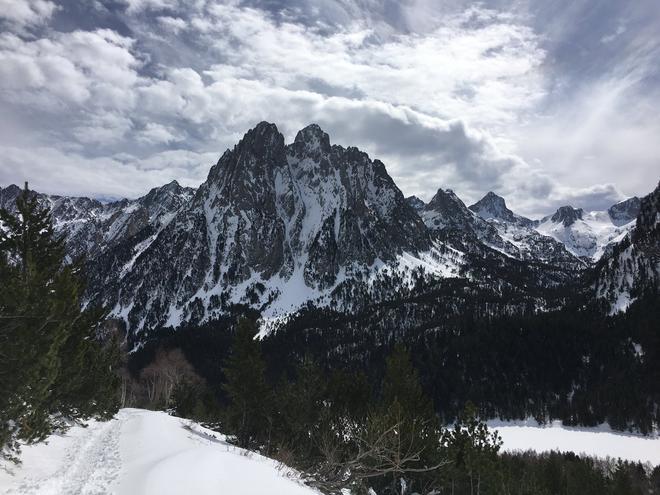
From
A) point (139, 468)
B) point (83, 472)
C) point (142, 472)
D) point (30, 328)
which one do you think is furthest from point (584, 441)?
point (30, 328)

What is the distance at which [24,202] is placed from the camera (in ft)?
74.5

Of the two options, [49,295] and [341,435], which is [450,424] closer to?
[341,435]

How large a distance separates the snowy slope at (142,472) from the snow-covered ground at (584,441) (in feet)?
461

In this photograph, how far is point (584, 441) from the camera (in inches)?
5827

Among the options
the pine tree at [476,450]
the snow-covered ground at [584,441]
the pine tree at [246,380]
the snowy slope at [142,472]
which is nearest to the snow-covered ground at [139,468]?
Answer: the snowy slope at [142,472]

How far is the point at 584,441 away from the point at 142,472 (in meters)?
174

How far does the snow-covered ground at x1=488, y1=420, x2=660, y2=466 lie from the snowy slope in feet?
461

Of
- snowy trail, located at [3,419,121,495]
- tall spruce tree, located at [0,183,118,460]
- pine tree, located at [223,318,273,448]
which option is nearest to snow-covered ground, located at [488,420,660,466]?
pine tree, located at [223,318,273,448]

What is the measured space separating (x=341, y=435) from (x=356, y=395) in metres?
9.11

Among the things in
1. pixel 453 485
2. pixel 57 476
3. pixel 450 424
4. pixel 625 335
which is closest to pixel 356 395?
pixel 453 485

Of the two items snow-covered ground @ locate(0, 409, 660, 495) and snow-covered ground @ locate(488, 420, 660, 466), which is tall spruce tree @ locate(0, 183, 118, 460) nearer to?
snow-covered ground @ locate(0, 409, 660, 495)

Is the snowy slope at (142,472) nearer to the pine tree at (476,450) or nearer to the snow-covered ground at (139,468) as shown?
the snow-covered ground at (139,468)

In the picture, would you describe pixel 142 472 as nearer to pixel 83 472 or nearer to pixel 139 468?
pixel 139 468

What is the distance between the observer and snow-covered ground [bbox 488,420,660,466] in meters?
135
